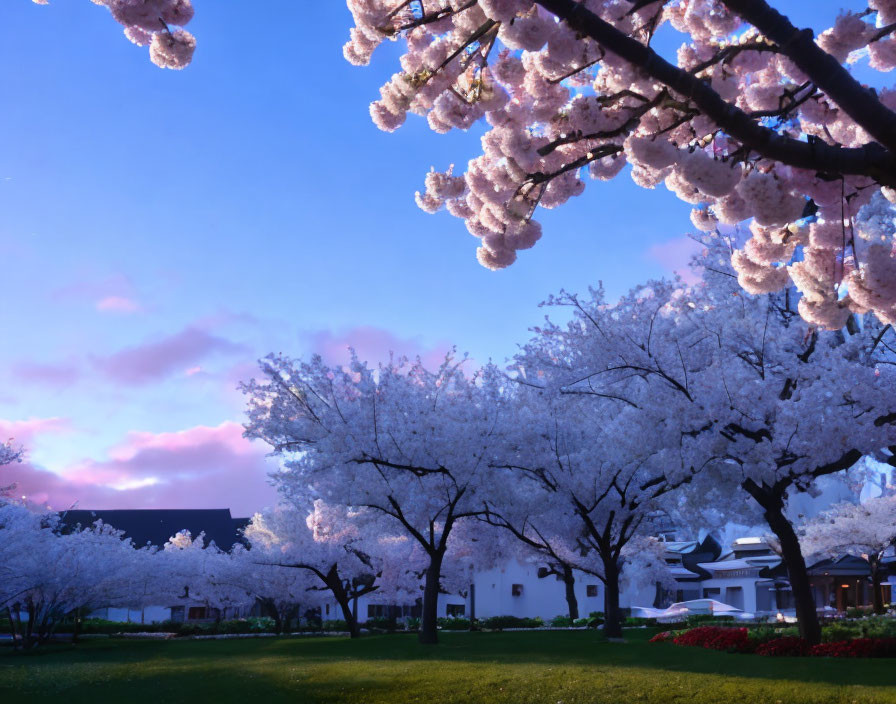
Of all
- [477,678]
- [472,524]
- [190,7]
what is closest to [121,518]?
[472,524]

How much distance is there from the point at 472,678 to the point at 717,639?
979 centimetres

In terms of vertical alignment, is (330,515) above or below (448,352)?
below

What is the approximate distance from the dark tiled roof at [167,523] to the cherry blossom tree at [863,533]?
43.6 m

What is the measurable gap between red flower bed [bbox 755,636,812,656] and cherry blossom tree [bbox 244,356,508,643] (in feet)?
28.0

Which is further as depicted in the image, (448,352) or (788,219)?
(448,352)

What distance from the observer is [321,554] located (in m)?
31.8

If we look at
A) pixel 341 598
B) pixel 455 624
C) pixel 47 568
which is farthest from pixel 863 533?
pixel 47 568

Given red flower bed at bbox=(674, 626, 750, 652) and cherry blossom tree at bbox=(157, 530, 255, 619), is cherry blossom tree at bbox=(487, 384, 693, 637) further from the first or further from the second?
cherry blossom tree at bbox=(157, 530, 255, 619)

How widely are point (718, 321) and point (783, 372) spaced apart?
202cm

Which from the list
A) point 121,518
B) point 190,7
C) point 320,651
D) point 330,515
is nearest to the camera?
point 190,7

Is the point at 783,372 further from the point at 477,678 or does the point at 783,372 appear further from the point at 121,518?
the point at 121,518

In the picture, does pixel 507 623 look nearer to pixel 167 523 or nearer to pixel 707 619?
pixel 707 619

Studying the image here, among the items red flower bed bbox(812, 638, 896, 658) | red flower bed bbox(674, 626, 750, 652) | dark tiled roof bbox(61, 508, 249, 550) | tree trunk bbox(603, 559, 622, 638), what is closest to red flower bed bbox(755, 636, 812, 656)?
red flower bed bbox(812, 638, 896, 658)

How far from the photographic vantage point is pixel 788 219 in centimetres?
561
